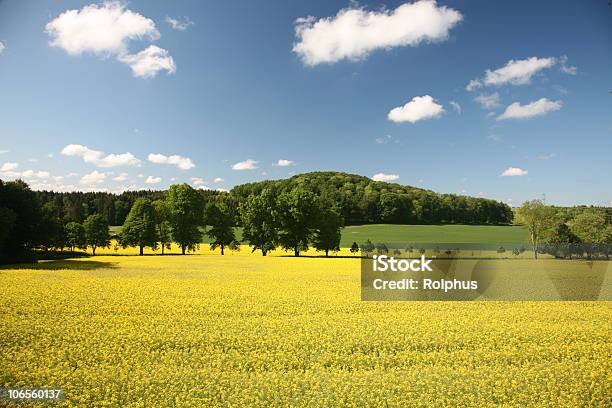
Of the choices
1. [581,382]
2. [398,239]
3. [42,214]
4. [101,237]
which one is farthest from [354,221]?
[581,382]

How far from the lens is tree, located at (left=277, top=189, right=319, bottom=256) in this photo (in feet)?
177

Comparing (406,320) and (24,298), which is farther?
(24,298)

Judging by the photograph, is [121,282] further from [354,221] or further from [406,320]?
[354,221]

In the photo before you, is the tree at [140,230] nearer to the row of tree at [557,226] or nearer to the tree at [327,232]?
the tree at [327,232]

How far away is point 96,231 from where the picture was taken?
67.9 m

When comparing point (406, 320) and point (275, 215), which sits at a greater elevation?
point (275, 215)

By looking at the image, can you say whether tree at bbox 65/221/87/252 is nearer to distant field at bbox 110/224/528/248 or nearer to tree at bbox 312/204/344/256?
distant field at bbox 110/224/528/248

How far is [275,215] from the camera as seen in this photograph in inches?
2133

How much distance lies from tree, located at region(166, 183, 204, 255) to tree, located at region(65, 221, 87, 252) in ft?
75.9

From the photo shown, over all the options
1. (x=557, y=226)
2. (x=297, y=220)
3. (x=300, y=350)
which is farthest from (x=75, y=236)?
(x=557, y=226)

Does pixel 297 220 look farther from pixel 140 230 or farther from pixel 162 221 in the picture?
pixel 140 230

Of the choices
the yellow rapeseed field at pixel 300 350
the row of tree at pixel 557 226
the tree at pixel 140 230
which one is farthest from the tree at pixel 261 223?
the row of tree at pixel 557 226

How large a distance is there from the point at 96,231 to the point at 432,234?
60.9 metres

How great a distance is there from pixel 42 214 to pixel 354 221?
199ft
